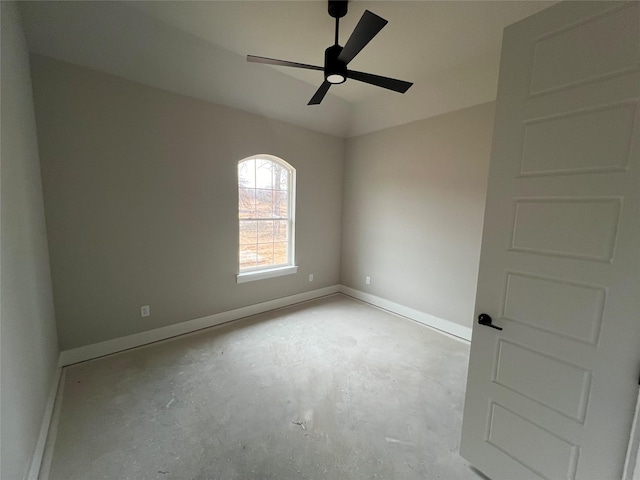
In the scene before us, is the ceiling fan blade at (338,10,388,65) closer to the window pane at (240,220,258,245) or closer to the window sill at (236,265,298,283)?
the window pane at (240,220,258,245)

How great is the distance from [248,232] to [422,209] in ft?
7.90

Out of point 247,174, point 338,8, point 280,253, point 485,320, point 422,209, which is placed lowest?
point 280,253

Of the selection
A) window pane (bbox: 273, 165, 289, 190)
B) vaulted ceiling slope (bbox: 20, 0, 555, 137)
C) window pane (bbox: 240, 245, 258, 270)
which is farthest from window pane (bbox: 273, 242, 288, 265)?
vaulted ceiling slope (bbox: 20, 0, 555, 137)

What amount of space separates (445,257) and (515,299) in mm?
2063

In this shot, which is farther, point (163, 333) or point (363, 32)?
point (163, 333)

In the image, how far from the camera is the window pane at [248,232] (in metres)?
3.55

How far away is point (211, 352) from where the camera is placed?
265 cm

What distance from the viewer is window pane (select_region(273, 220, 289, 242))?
12.7 feet

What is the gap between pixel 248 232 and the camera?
3.61 metres

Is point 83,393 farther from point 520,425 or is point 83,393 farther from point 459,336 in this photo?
point 459,336

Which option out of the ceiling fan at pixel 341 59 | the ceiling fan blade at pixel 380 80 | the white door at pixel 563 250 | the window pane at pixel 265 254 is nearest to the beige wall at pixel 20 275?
the ceiling fan at pixel 341 59

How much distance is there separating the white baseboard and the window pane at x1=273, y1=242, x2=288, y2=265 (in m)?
1.30

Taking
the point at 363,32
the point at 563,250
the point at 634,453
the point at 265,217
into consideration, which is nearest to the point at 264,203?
the point at 265,217

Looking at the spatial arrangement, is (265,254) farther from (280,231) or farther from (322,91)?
(322,91)
